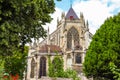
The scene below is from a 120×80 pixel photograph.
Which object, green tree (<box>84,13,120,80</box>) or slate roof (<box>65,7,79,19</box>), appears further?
slate roof (<box>65,7,79,19</box>)

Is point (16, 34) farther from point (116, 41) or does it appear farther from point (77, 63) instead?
point (77, 63)

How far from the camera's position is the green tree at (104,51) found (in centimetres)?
3372

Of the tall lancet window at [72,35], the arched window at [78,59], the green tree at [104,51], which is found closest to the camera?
the green tree at [104,51]

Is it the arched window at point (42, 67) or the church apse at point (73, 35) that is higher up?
the church apse at point (73, 35)

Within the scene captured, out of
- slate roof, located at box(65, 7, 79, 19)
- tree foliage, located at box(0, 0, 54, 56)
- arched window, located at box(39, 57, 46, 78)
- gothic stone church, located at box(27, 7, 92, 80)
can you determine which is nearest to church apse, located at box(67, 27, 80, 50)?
gothic stone church, located at box(27, 7, 92, 80)

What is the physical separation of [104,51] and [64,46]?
159ft

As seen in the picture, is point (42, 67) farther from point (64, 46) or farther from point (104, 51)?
point (104, 51)

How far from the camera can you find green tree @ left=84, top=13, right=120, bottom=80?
3372cm

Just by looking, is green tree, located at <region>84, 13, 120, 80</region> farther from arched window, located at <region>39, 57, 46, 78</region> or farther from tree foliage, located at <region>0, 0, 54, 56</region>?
arched window, located at <region>39, 57, 46, 78</region>

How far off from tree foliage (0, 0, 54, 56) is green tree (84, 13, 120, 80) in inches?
623

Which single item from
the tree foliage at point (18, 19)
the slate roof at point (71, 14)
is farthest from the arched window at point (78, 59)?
the tree foliage at point (18, 19)

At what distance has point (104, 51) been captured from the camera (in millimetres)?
34500

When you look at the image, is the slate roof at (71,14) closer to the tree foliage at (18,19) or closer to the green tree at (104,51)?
the green tree at (104,51)

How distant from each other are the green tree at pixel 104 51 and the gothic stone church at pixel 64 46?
120 feet
